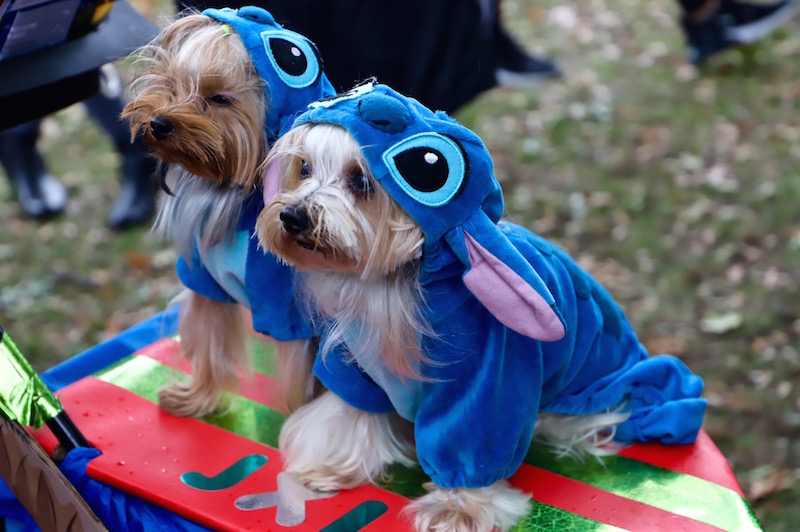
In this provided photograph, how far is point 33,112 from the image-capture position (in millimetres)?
2432

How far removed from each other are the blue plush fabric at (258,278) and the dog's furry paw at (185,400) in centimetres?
42

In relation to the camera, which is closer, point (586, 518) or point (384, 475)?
point (586, 518)

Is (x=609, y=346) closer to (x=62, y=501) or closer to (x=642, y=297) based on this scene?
(x=62, y=501)

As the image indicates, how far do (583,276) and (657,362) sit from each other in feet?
1.08

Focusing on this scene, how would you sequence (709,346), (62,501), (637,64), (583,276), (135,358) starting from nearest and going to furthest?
1. (62,501)
2. (583,276)
3. (135,358)
4. (709,346)
5. (637,64)

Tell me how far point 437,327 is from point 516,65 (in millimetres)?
2947

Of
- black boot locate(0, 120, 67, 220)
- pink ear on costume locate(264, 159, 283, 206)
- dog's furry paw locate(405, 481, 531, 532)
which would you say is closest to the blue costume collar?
pink ear on costume locate(264, 159, 283, 206)

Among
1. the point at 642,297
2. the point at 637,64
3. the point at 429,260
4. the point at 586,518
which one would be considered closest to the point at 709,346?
the point at 642,297

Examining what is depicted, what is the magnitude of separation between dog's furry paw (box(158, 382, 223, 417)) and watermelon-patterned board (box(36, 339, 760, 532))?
3 cm

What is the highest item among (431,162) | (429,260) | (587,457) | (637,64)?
(431,162)

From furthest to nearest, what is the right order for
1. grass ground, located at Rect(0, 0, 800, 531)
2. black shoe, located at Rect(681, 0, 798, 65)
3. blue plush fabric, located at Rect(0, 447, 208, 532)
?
black shoe, located at Rect(681, 0, 798, 65)
grass ground, located at Rect(0, 0, 800, 531)
blue plush fabric, located at Rect(0, 447, 208, 532)

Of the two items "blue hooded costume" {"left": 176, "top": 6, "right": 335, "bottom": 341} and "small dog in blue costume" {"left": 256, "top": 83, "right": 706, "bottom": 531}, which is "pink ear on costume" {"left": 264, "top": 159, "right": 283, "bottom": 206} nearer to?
"small dog in blue costume" {"left": 256, "top": 83, "right": 706, "bottom": 531}

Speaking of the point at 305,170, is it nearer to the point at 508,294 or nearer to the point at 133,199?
the point at 508,294

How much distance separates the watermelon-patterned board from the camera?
205cm
